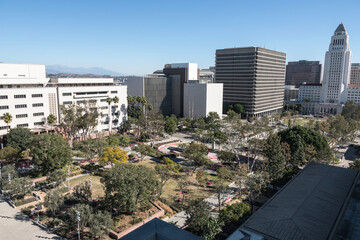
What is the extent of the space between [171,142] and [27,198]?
162ft

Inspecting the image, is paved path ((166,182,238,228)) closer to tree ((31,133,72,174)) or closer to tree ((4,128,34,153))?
tree ((31,133,72,174))

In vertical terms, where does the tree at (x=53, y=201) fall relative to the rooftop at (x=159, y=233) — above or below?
below

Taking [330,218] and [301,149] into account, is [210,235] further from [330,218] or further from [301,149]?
[301,149]

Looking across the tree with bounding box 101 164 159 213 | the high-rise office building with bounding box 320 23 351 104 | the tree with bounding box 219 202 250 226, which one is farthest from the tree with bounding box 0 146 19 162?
the high-rise office building with bounding box 320 23 351 104

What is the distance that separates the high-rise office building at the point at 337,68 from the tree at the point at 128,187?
173862 millimetres

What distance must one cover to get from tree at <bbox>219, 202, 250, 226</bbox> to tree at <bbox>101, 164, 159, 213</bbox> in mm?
11475

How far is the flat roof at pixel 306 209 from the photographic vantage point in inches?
1143

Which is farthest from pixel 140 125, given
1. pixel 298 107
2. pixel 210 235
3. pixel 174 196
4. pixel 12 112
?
pixel 298 107

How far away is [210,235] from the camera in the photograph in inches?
1250

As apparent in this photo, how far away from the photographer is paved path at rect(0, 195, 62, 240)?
111 ft

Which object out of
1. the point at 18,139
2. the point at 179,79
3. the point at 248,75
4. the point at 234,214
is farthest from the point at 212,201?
Result: the point at 248,75

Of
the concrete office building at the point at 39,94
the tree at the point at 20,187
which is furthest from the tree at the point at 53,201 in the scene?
the concrete office building at the point at 39,94

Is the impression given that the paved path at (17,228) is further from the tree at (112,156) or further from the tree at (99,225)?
the tree at (112,156)

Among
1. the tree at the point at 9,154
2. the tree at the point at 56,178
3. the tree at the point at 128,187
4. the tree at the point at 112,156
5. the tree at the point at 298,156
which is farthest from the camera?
the tree at the point at 298,156
